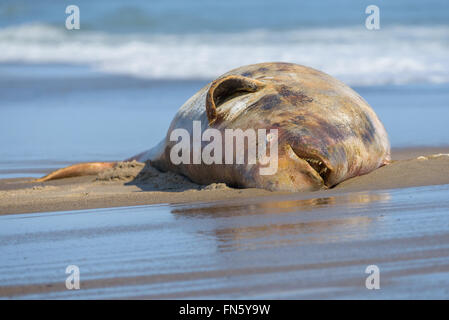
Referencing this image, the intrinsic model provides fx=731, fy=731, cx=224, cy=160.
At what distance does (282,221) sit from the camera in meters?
4.17

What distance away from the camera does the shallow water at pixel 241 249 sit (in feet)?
9.41

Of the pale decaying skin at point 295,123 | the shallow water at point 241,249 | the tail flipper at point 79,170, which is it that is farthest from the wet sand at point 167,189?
the tail flipper at point 79,170

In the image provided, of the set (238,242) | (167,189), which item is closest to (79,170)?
(167,189)

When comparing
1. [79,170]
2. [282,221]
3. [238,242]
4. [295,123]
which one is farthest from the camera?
[79,170]

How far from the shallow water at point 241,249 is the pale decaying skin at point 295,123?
1.43ft

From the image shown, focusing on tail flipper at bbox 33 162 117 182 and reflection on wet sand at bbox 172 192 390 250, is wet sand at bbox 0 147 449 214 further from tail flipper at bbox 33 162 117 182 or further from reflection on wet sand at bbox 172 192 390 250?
tail flipper at bbox 33 162 117 182

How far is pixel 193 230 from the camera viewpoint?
13.4ft

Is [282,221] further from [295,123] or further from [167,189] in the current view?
[167,189]

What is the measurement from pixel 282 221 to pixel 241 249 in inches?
28.7

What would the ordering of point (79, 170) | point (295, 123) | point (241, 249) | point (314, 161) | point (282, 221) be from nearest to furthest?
point (241, 249) < point (282, 221) < point (314, 161) < point (295, 123) < point (79, 170)

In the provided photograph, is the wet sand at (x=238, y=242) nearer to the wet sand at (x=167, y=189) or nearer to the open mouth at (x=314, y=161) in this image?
the wet sand at (x=167, y=189)
